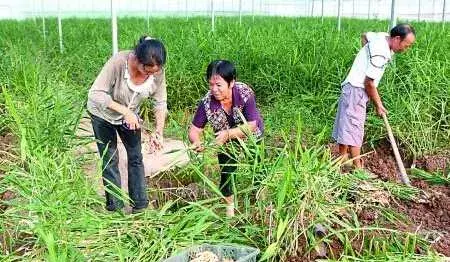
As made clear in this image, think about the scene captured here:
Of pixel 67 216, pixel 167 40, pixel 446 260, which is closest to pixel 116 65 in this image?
pixel 67 216

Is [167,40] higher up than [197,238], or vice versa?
[167,40]

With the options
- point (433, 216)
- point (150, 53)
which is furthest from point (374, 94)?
point (150, 53)

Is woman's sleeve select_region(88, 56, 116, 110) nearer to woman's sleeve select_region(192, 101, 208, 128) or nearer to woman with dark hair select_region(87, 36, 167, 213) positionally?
woman with dark hair select_region(87, 36, 167, 213)

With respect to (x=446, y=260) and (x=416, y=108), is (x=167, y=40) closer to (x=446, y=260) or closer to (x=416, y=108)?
(x=416, y=108)

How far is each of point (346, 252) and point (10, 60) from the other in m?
4.52

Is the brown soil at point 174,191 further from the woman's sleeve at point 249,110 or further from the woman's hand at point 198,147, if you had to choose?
the woman's sleeve at point 249,110

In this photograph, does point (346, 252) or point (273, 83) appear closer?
point (346, 252)

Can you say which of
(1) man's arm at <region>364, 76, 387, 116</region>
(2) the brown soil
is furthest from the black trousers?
(1) man's arm at <region>364, 76, 387, 116</region>

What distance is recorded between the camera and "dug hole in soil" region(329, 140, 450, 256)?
365 cm

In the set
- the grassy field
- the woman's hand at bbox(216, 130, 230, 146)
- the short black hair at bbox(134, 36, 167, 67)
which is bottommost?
the grassy field

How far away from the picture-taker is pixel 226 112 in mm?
3926

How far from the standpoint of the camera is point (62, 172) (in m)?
3.60

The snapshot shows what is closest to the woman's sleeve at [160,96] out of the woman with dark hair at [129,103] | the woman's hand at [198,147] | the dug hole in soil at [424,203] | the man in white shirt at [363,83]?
the woman with dark hair at [129,103]

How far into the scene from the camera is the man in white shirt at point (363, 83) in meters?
4.83
